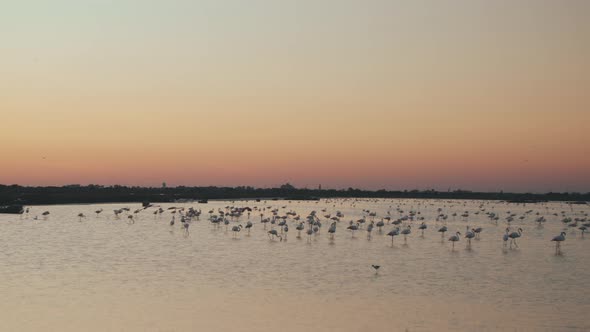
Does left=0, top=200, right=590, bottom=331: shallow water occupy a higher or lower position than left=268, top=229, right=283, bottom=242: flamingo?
lower

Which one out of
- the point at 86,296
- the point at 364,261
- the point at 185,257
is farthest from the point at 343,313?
the point at 185,257

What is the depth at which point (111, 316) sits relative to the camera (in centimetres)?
1577

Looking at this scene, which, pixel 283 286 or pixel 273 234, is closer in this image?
pixel 283 286

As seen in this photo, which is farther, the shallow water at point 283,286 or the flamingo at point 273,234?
the flamingo at point 273,234

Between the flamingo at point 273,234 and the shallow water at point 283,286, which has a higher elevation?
the flamingo at point 273,234

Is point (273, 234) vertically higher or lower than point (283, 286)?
higher

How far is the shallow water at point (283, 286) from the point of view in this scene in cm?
1565

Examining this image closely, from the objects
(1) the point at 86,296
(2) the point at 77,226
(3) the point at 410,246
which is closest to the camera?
(1) the point at 86,296

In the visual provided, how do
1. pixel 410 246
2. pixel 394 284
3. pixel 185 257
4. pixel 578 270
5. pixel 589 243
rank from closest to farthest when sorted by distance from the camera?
pixel 394 284 < pixel 578 270 < pixel 185 257 < pixel 410 246 < pixel 589 243

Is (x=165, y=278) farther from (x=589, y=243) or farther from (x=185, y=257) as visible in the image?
(x=589, y=243)

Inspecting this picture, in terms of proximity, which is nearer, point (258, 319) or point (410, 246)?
point (258, 319)

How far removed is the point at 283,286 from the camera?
20.8 meters

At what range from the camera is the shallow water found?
616 inches

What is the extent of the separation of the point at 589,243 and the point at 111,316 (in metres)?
37.3
